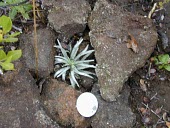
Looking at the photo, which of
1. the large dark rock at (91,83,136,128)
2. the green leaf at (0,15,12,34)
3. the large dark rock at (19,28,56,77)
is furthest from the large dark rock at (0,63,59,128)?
the green leaf at (0,15,12,34)

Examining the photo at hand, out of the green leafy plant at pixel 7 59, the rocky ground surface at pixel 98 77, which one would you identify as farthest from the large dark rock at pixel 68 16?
the green leafy plant at pixel 7 59

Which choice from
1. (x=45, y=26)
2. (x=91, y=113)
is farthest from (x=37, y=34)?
(x=91, y=113)

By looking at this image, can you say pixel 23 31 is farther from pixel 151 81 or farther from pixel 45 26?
pixel 151 81

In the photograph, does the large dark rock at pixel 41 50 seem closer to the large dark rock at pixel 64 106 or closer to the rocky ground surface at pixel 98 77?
the rocky ground surface at pixel 98 77

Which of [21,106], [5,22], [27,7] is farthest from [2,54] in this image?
[27,7]

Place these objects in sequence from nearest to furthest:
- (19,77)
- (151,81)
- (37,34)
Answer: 1. (19,77)
2. (37,34)
3. (151,81)

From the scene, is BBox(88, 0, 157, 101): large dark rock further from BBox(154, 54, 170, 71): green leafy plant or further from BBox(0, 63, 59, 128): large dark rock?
BBox(0, 63, 59, 128): large dark rock

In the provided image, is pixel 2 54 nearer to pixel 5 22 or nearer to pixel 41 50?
pixel 5 22
